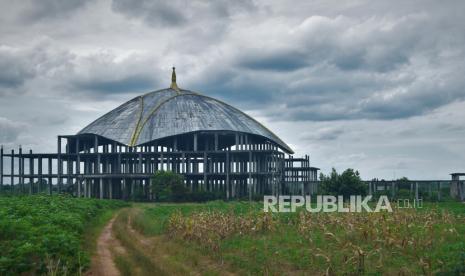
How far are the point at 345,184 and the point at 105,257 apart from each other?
43.6 meters

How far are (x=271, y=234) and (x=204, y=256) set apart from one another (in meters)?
4.82

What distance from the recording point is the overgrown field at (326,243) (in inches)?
827

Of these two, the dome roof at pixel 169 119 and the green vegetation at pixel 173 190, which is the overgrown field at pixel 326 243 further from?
the dome roof at pixel 169 119

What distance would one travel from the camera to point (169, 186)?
7731 cm

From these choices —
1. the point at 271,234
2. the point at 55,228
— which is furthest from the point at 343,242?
the point at 55,228

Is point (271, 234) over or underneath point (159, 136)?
underneath

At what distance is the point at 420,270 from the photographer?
797 inches

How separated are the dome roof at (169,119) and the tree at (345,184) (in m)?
27.4

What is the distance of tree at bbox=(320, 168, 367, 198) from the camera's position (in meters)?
64.8

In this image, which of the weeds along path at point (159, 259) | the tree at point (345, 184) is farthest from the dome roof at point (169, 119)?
the weeds along path at point (159, 259)

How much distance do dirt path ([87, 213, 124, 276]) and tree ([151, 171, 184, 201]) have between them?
42440 millimetres

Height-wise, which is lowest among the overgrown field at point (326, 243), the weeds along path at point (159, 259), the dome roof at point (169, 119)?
the weeds along path at point (159, 259)

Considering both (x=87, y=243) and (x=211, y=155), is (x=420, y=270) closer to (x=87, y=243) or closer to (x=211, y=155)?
(x=87, y=243)

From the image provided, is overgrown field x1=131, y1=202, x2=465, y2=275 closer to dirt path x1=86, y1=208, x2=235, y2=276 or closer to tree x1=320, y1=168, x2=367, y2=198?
dirt path x1=86, y1=208, x2=235, y2=276
